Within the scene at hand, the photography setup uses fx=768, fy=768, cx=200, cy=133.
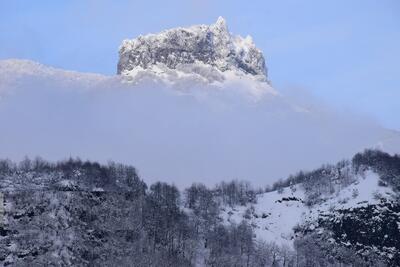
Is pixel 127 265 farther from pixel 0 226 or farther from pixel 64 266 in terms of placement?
pixel 0 226

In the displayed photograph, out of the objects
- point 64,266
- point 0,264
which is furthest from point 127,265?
point 0,264

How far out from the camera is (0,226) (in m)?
196

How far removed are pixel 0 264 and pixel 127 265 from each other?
32.8 metres

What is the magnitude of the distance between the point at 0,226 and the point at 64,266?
63.6ft

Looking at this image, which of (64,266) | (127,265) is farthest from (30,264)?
(127,265)

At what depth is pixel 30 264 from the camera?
19500 cm

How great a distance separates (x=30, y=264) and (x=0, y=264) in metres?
9.16

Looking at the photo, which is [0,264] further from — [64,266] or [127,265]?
[127,265]

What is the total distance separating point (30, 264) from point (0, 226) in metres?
12.4

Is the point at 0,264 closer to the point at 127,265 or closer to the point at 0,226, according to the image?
the point at 0,226

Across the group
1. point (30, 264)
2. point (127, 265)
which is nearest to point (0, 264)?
point (30, 264)

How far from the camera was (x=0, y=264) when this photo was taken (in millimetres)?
198375

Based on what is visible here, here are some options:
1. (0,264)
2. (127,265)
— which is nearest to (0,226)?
(0,264)

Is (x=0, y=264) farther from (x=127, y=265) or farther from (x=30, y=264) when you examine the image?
(x=127, y=265)
